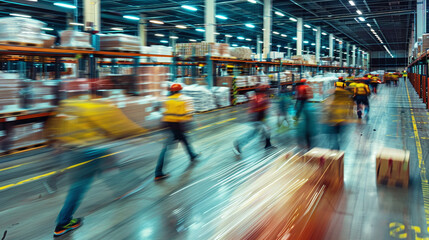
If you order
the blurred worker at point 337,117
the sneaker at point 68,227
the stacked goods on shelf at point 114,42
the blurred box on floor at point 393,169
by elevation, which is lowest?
the sneaker at point 68,227

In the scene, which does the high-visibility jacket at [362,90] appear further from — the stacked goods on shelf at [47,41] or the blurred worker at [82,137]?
the stacked goods on shelf at [47,41]

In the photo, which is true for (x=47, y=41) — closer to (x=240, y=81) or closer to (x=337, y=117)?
(x=337, y=117)

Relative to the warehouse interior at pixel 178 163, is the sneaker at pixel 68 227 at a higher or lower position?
lower

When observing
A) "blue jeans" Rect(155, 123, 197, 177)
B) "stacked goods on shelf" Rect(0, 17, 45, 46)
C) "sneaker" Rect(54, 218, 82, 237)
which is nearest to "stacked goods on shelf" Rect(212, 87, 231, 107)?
"stacked goods on shelf" Rect(0, 17, 45, 46)

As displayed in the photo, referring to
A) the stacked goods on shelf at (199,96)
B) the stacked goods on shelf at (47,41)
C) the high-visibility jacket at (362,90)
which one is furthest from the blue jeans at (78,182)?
the stacked goods on shelf at (199,96)

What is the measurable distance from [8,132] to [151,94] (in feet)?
14.4

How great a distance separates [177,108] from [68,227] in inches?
95.9

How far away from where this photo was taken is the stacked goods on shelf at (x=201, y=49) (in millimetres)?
14148

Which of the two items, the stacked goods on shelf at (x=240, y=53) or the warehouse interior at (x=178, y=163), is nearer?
the warehouse interior at (x=178, y=163)

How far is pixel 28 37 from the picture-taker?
7188 millimetres

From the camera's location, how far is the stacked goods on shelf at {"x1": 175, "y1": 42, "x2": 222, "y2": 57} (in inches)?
557

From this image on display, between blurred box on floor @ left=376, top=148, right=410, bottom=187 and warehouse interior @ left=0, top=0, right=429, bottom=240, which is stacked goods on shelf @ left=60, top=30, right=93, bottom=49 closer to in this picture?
warehouse interior @ left=0, top=0, right=429, bottom=240

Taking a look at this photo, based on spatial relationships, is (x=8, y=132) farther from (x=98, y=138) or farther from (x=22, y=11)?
(x=22, y=11)

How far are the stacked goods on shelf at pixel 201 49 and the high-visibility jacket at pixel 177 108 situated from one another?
905cm
